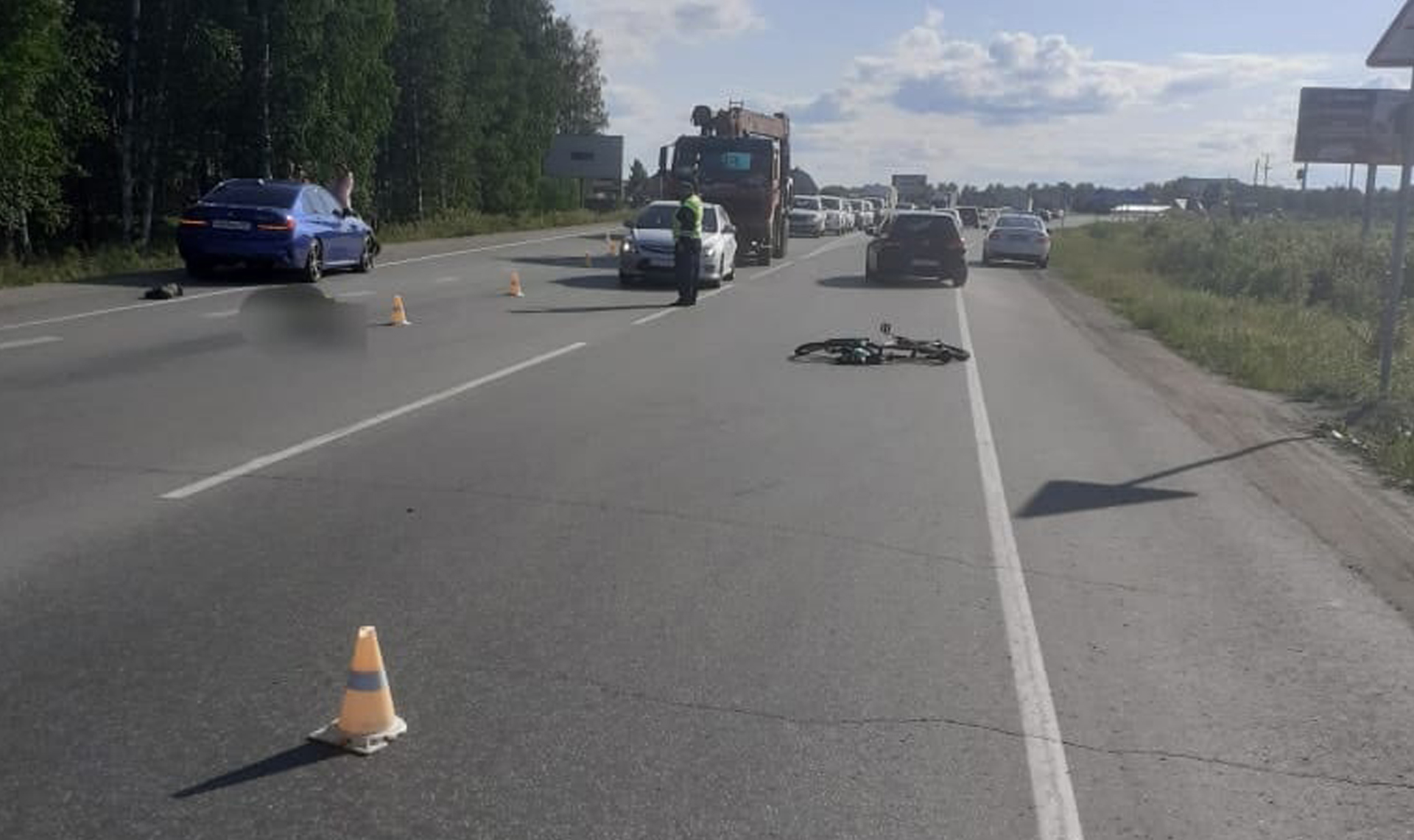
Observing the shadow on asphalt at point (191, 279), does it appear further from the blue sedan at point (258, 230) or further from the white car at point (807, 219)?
the white car at point (807, 219)

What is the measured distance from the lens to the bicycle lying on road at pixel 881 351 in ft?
53.1

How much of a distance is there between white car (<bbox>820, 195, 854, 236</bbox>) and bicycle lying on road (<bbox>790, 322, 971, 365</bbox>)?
160 ft

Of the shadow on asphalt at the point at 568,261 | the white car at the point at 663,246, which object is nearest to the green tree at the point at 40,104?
the shadow on asphalt at the point at 568,261

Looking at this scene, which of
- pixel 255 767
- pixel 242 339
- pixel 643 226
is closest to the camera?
pixel 255 767

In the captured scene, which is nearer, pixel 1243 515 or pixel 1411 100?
pixel 1243 515

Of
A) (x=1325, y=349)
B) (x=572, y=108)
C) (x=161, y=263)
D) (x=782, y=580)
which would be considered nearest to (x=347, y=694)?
(x=782, y=580)

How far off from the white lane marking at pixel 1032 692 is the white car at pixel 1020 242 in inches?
1296

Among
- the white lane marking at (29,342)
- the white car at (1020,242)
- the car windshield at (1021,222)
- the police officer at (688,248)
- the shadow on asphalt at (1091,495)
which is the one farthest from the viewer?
the car windshield at (1021,222)

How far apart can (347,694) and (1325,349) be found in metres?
17.1

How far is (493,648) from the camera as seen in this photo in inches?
229

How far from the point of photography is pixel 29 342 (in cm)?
1565

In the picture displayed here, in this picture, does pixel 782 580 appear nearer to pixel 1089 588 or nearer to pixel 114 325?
pixel 1089 588

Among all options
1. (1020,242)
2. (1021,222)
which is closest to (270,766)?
(1020,242)

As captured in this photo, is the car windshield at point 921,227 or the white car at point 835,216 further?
the white car at point 835,216
